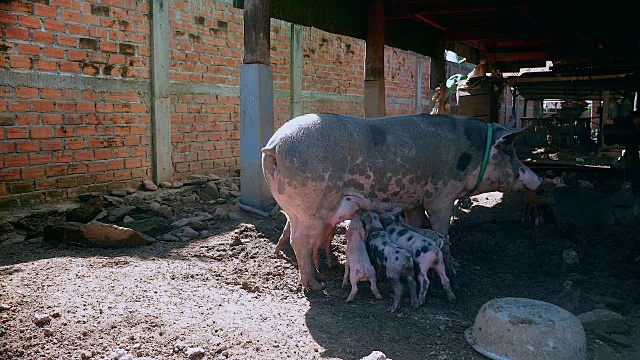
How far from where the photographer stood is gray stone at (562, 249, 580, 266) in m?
5.09

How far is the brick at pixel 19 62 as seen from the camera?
594cm

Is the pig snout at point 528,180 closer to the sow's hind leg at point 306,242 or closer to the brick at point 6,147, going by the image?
the sow's hind leg at point 306,242

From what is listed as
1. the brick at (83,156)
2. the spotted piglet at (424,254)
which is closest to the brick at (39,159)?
the brick at (83,156)

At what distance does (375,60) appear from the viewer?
818cm

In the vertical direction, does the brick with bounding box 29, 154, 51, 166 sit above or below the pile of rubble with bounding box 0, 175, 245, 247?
above

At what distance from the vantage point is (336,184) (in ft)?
14.6

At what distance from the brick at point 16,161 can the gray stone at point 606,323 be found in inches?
231

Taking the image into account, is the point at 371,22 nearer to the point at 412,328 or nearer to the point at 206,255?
the point at 206,255

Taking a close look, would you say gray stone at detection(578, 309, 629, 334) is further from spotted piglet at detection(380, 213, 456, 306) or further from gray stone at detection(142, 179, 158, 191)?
gray stone at detection(142, 179, 158, 191)

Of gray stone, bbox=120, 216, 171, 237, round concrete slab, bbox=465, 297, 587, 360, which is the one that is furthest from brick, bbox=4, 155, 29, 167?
round concrete slab, bbox=465, 297, 587, 360

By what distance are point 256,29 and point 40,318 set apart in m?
3.88

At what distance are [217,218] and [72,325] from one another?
318 cm

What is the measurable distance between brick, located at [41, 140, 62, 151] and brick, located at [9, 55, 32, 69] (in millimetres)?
879

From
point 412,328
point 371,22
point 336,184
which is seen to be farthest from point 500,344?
point 371,22
